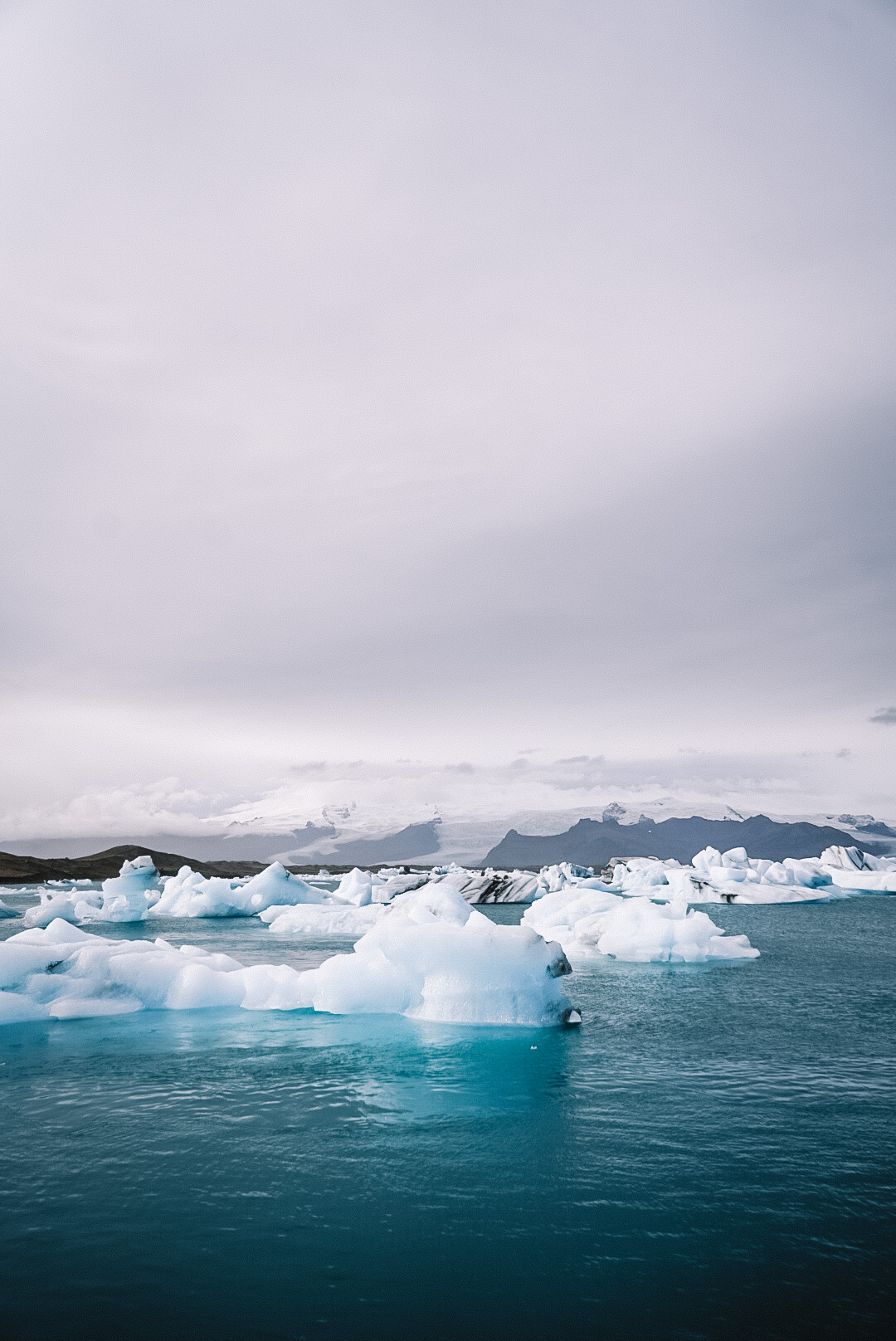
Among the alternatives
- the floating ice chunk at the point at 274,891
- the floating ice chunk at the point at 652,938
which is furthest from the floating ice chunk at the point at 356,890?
the floating ice chunk at the point at 652,938

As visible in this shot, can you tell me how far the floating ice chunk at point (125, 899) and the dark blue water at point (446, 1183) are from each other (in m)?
31.7

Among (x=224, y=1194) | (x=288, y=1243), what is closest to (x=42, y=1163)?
(x=224, y=1194)

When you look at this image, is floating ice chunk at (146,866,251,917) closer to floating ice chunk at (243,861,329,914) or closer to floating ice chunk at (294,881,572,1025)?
floating ice chunk at (243,861,329,914)

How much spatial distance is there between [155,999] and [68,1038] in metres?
2.32

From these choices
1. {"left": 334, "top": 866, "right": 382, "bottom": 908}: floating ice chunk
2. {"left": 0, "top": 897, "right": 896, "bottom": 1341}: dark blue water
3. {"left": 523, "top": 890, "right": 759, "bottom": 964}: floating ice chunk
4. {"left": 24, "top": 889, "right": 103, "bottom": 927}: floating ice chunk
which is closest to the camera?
{"left": 0, "top": 897, "right": 896, "bottom": 1341}: dark blue water

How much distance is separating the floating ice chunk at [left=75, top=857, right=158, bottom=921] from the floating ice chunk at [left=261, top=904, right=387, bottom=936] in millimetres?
10576

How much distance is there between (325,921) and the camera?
117ft

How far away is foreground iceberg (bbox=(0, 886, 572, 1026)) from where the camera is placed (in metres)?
14.3

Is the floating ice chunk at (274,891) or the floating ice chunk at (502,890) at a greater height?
the floating ice chunk at (274,891)

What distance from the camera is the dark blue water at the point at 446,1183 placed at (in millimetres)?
5496

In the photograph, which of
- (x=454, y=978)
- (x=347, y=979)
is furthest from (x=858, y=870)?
(x=347, y=979)

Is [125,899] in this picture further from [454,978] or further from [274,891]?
[454,978]

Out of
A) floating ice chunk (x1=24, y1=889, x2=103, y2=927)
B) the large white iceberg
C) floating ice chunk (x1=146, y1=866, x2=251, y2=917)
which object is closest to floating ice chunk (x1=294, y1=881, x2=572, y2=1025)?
floating ice chunk (x1=24, y1=889, x2=103, y2=927)

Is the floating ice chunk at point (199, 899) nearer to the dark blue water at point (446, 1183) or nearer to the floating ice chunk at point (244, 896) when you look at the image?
the floating ice chunk at point (244, 896)
